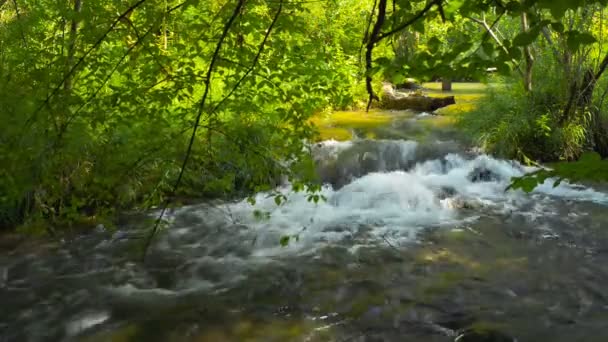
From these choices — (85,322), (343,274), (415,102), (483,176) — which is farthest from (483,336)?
(415,102)

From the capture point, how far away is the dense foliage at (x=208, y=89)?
6.66ft

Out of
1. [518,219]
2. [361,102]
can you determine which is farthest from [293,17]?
[361,102]

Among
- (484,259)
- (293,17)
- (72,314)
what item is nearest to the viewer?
(293,17)

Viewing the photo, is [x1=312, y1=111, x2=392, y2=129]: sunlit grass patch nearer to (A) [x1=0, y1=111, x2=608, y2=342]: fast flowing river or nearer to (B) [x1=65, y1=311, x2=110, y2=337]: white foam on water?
(A) [x1=0, y1=111, x2=608, y2=342]: fast flowing river

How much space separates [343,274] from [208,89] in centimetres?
276

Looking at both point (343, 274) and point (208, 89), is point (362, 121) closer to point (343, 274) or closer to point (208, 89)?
point (343, 274)

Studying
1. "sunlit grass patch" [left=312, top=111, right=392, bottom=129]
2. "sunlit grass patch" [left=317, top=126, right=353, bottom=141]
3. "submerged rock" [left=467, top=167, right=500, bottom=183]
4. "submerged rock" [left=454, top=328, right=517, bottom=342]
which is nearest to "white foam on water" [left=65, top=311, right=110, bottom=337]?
"submerged rock" [left=454, top=328, right=517, bottom=342]

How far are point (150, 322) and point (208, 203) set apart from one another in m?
2.96

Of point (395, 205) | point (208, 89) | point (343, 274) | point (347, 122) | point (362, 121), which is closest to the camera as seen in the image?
point (208, 89)

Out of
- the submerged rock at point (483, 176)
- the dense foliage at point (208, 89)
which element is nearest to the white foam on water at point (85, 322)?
the dense foliage at point (208, 89)

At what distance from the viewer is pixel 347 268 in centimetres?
497

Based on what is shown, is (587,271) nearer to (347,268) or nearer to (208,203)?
(347,268)

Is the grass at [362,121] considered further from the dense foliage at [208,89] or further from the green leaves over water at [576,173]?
the green leaves over water at [576,173]

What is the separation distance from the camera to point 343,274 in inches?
190
